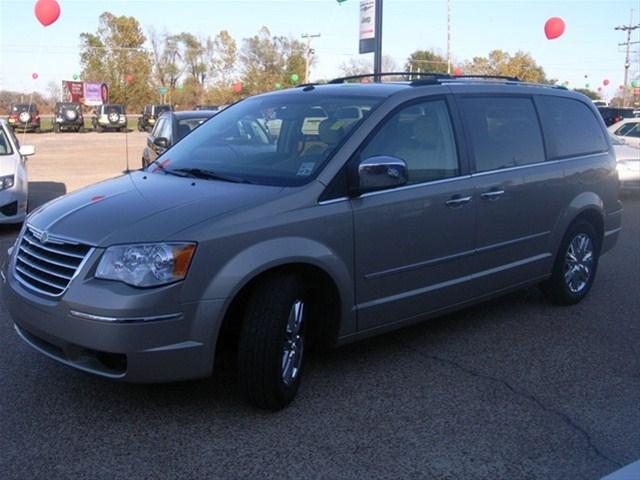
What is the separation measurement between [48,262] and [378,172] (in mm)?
1841

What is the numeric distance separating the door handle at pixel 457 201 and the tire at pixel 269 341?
1.28 meters

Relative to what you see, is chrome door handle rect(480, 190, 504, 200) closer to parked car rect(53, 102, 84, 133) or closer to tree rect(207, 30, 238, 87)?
parked car rect(53, 102, 84, 133)

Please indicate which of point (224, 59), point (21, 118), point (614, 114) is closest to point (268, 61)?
point (224, 59)

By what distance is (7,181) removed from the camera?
8852 millimetres

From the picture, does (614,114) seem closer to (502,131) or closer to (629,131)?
(629,131)

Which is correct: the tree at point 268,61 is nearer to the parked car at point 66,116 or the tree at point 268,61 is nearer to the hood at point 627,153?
the parked car at point 66,116

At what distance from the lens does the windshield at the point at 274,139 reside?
4.13 m

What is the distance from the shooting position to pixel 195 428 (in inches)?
142

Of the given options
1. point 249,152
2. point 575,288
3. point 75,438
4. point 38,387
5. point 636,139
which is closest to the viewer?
point 75,438

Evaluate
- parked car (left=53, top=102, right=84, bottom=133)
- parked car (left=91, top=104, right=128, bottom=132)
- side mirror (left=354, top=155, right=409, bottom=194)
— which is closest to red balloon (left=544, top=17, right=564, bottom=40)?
side mirror (left=354, top=155, right=409, bottom=194)

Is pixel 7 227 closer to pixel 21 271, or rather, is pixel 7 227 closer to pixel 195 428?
pixel 21 271

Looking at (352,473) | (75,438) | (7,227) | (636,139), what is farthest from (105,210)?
(636,139)

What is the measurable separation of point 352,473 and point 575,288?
3.47 meters

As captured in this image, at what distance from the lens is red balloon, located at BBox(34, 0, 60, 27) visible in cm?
1565
